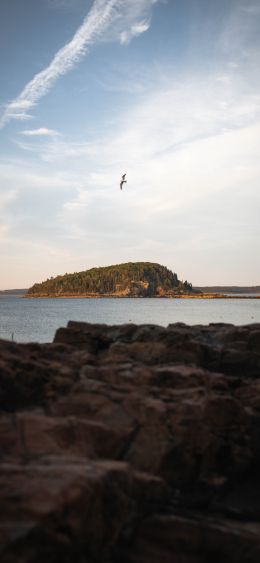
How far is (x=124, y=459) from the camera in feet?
27.2

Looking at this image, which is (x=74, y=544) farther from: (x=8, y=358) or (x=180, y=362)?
(x=180, y=362)

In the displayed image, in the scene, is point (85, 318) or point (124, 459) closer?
point (124, 459)

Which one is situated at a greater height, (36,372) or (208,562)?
(36,372)

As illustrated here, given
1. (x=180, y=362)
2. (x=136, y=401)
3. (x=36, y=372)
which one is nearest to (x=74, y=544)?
(x=136, y=401)

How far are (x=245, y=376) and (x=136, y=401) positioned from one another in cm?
648

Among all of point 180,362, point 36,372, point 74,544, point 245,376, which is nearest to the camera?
point 74,544

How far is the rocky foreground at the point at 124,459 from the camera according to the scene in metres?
5.83

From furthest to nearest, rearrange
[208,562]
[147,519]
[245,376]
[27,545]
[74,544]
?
1. [245,376]
2. [147,519]
3. [208,562]
4. [74,544]
5. [27,545]

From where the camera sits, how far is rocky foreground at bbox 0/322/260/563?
5832mm

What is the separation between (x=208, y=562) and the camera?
683 centimetres

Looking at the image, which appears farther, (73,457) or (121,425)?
(121,425)

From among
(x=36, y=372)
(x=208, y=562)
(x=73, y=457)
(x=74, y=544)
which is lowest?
(x=208, y=562)

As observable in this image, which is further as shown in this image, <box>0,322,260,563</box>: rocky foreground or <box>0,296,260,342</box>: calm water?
<box>0,296,260,342</box>: calm water

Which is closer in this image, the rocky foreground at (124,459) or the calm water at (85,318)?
the rocky foreground at (124,459)
